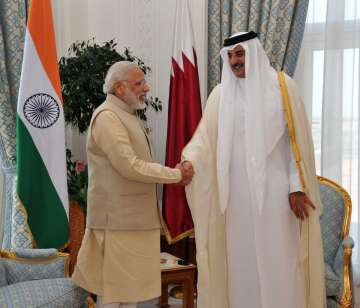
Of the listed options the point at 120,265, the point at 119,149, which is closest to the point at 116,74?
the point at 119,149

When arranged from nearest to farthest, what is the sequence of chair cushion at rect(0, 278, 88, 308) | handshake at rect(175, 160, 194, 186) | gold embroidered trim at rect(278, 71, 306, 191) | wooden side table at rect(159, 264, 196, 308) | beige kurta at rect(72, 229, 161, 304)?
chair cushion at rect(0, 278, 88, 308)
beige kurta at rect(72, 229, 161, 304)
gold embroidered trim at rect(278, 71, 306, 191)
handshake at rect(175, 160, 194, 186)
wooden side table at rect(159, 264, 196, 308)

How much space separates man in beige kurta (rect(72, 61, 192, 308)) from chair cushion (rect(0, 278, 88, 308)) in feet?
0.28

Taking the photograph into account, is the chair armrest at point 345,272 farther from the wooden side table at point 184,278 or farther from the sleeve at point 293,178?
the wooden side table at point 184,278

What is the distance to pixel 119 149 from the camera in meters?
2.73

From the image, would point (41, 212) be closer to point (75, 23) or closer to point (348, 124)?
point (75, 23)

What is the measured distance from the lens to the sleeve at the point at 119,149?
2733 millimetres

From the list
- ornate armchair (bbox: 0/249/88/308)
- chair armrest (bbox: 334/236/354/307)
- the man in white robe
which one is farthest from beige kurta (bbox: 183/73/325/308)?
ornate armchair (bbox: 0/249/88/308)

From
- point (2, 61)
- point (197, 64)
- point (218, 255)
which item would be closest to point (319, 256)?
point (218, 255)

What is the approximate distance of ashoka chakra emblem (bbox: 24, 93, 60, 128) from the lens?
353cm

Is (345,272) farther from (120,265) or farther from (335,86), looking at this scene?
(335,86)

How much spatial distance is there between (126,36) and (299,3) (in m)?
1.59

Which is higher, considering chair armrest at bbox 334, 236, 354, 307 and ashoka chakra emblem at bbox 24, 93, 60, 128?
ashoka chakra emblem at bbox 24, 93, 60, 128

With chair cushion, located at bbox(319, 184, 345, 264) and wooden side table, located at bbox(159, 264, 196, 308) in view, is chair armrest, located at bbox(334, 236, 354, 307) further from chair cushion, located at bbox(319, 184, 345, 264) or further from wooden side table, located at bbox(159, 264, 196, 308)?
wooden side table, located at bbox(159, 264, 196, 308)

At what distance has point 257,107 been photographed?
9.96 ft
